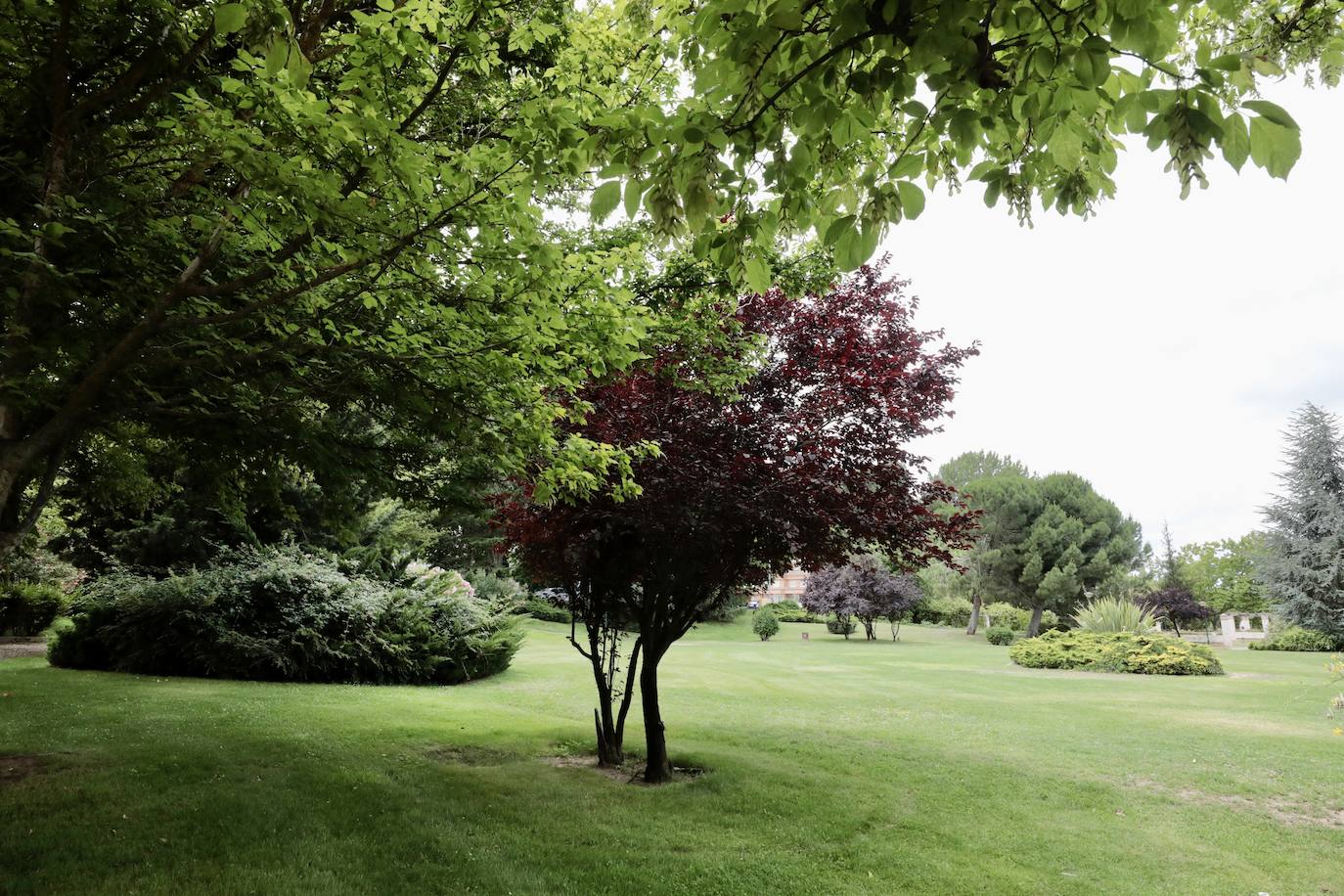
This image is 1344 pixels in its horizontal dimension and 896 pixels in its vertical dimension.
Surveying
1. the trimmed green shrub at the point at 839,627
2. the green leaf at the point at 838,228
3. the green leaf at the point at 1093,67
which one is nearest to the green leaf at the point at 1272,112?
the green leaf at the point at 1093,67

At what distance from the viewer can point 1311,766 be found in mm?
9109

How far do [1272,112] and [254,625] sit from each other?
49.1 ft

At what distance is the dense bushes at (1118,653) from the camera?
21062mm

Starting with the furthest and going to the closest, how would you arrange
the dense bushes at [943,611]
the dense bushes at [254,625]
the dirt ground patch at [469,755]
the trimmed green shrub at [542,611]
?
1. the dense bushes at [943,611]
2. the trimmed green shrub at [542,611]
3. the dense bushes at [254,625]
4. the dirt ground patch at [469,755]

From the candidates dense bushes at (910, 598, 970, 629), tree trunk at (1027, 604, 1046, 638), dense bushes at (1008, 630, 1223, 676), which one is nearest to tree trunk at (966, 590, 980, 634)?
dense bushes at (910, 598, 970, 629)

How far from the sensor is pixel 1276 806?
7457mm

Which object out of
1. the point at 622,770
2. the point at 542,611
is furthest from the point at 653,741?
the point at 542,611

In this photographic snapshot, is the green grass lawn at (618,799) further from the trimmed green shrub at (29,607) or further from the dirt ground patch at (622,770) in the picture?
the trimmed green shrub at (29,607)

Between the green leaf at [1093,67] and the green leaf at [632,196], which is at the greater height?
the green leaf at [1093,67]

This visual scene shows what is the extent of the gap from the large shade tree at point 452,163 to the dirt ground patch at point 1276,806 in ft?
22.8

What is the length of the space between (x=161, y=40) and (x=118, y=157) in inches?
58.6

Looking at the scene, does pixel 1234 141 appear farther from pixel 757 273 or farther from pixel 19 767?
pixel 19 767

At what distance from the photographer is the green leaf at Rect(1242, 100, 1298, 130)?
72.1 inches

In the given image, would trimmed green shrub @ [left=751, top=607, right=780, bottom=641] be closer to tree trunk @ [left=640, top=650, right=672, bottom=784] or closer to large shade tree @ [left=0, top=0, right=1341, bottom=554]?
tree trunk @ [left=640, top=650, right=672, bottom=784]
